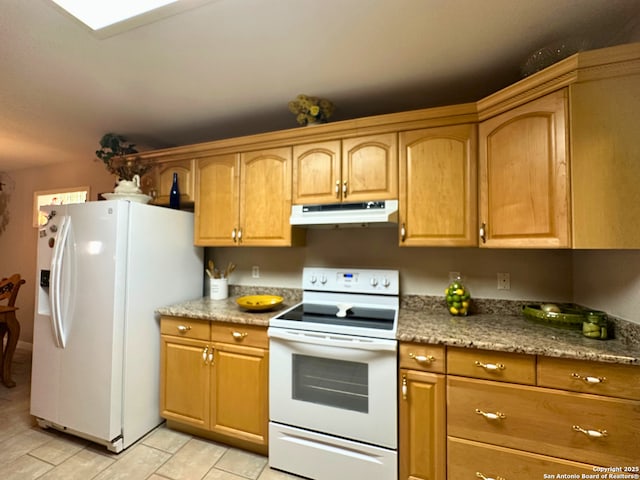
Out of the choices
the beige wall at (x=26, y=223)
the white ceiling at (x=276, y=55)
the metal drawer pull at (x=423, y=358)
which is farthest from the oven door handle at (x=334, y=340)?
the beige wall at (x=26, y=223)

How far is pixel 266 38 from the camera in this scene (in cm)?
139

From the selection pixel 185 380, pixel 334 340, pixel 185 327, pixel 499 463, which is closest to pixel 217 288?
pixel 185 327

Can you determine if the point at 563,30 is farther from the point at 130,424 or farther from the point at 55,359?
the point at 55,359

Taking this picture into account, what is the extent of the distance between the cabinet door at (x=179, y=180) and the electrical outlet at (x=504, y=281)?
2.34 m

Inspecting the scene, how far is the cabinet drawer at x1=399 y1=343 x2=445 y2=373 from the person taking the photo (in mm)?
1370

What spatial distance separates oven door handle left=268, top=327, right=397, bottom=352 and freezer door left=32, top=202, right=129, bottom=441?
104 centimetres

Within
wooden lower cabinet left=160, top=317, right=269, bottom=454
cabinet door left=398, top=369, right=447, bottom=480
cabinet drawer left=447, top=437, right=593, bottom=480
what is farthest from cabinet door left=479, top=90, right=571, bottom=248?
wooden lower cabinet left=160, top=317, right=269, bottom=454

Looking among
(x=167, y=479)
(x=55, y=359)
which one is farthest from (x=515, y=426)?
(x=55, y=359)

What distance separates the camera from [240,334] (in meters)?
1.77

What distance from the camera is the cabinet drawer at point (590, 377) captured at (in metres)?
1.12

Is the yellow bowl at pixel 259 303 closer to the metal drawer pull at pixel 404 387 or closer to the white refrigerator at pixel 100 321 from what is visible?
the white refrigerator at pixel 100 321

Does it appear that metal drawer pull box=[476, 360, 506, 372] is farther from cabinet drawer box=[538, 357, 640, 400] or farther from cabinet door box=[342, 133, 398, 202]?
cabinet door box=[342, 133, 398, 202]

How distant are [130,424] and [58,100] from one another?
225 centimetres

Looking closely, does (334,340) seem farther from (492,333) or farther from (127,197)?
(127,197)
